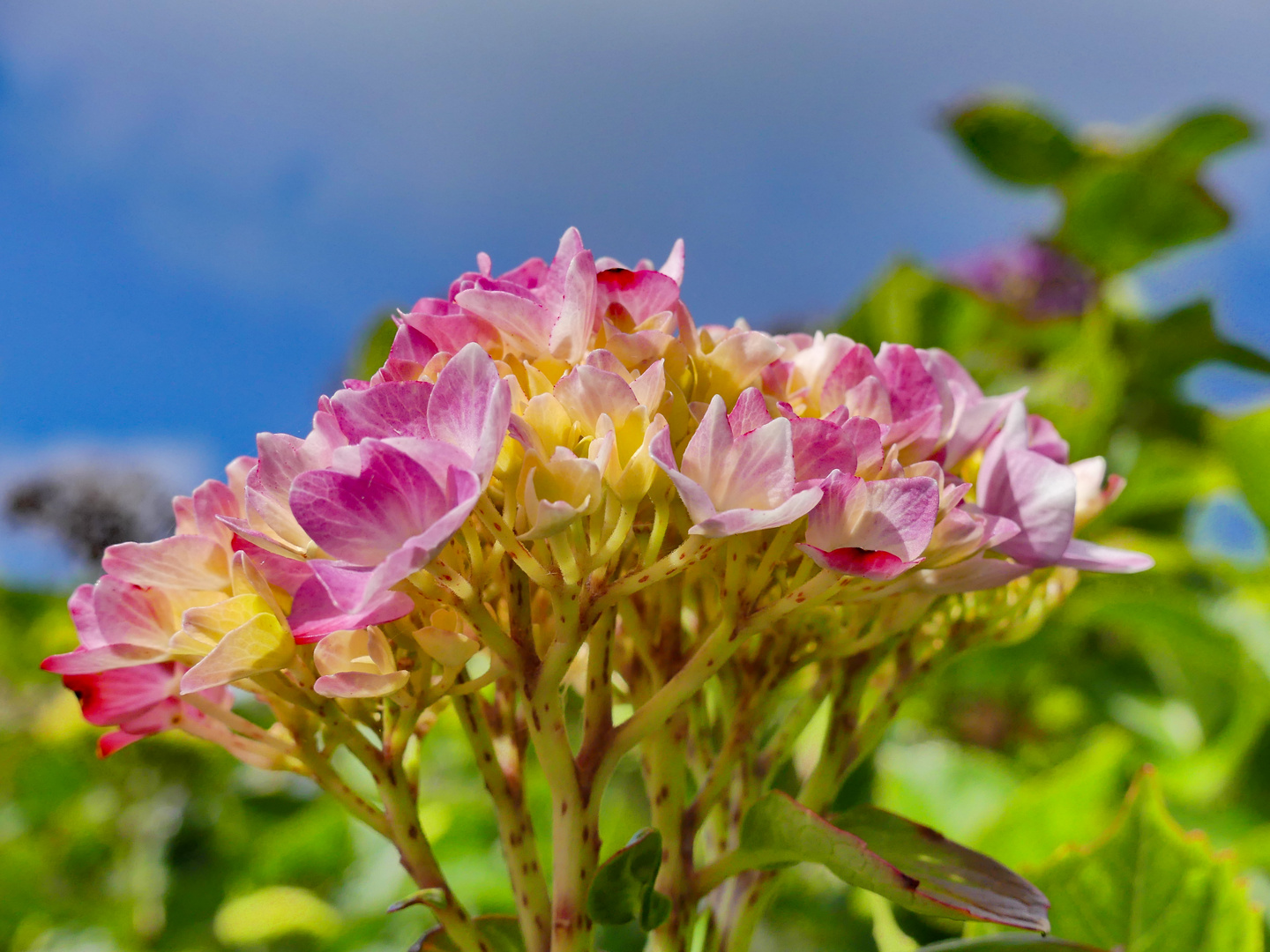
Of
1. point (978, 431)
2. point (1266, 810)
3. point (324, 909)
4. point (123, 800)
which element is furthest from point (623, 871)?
point (123, 800)

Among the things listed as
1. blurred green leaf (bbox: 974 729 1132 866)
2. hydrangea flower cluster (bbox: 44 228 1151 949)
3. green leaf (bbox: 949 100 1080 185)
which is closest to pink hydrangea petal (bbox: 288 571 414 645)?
hydrangea flower cluster (bbox: 44 228 1151 949)

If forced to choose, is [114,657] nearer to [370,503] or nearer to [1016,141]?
[370,503]

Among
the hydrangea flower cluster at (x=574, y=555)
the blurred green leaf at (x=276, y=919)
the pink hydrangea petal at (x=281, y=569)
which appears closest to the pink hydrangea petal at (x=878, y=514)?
the hydrangea flower cluster at (x=574, y=555)

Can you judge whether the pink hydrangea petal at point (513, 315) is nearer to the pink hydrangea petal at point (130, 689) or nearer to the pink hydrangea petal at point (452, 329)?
the pink hydrangea petal at point (452, 329)

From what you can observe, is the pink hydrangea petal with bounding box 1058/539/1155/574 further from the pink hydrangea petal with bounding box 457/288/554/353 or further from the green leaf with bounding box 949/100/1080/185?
the green leaf with bounding box 949/100/1080/185

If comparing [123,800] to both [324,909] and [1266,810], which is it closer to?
[324,909]
